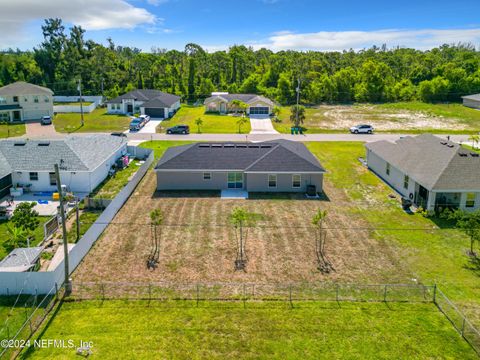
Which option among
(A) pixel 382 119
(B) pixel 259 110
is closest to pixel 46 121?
(B) pixel 259 110

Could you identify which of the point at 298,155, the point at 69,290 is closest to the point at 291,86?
the point at 298,155

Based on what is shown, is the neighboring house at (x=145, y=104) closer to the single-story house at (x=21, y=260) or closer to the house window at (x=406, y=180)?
the house window at (x=406, y=180)

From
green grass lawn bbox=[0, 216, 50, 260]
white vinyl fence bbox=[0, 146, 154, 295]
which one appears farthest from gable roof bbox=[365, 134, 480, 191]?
green grass lawn bbox=[0, 216, 50, 260]

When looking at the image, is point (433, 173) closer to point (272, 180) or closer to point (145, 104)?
point (272, 180)

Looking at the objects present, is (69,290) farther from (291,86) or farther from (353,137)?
(291,86)

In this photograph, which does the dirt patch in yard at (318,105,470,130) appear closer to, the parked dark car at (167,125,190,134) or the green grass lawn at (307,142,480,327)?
the parked dark car at (167,125,190,134)

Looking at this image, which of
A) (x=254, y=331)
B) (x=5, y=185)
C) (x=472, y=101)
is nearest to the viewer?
(x=254, y=331)
